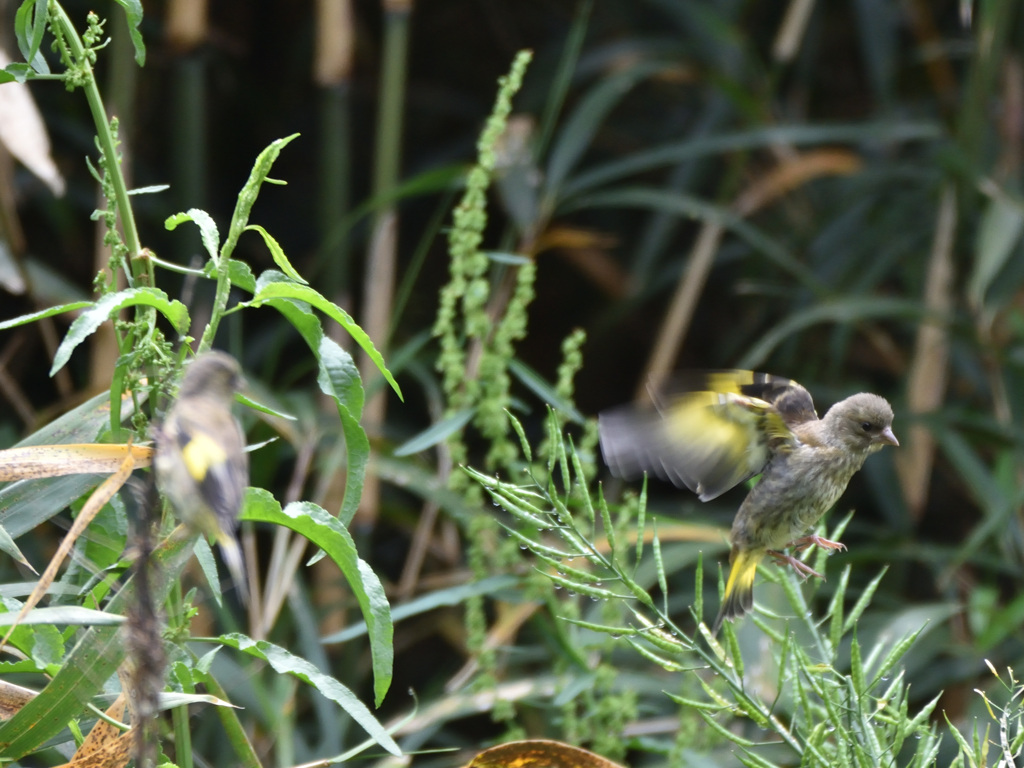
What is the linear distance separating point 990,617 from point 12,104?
1436mm

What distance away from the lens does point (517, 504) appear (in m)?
0.68

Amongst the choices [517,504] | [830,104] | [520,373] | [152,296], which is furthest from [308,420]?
[830,104]

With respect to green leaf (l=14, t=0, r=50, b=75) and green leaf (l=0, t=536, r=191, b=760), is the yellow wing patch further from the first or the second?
green leaf (l=14, t=0, r=50, b=75)

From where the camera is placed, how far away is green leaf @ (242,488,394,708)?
56cm

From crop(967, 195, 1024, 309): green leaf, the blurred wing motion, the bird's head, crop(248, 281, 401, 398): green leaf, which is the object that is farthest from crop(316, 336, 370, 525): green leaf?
crop(967, 195, 1024, 309): green leaf

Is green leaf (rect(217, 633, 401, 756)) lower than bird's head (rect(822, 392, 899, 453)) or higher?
higher

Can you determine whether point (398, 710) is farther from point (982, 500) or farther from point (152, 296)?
point (152, 296)

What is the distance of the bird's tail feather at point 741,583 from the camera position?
104cm

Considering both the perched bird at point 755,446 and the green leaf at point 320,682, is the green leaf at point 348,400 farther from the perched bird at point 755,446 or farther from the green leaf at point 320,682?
the perched bird at point 755,446

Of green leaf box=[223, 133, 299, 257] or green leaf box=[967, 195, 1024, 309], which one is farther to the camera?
green leaf box=[967, 195, 1024, 309]

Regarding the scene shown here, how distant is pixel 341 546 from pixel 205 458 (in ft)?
0.30

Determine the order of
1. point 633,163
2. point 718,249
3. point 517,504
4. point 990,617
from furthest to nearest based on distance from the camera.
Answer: point 718,249, point 633,163, point 990,617, point 517,504

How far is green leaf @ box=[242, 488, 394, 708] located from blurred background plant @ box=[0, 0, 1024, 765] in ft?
1.29

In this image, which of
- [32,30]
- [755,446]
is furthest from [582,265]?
[32,30]
